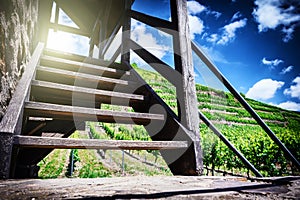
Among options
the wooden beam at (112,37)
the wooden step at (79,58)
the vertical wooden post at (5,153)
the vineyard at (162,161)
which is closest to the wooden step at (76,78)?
the wooden step at (79,58)

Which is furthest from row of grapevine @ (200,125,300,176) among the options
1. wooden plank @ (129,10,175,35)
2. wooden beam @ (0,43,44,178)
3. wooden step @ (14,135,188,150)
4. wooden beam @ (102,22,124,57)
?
wooden beam @ (0,43,44,178)

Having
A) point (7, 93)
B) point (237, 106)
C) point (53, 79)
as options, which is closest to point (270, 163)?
point (53, 79)

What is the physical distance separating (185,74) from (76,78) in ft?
3.62

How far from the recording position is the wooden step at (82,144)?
3.06 ft

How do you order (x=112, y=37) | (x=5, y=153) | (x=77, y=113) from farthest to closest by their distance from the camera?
(x=112, y=37) < (x=77, y=113) < (x=5, y=153)

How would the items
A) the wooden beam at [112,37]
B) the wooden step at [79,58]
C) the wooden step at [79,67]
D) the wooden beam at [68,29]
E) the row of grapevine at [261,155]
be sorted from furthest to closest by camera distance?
the row of grapevine at [261,155]
the wooden beam at [68,29]
the wooden beam at [112,37]
the wooden step at [79,58]
the wooden step at [79,67]

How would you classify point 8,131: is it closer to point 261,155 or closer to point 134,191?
point 134,191

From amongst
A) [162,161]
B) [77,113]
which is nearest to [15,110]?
[77,113]

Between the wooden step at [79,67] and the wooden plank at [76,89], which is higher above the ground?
the wooden step at [79,67]

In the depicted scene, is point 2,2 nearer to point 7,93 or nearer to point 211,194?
point 7,93

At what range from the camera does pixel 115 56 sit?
3.09 meters

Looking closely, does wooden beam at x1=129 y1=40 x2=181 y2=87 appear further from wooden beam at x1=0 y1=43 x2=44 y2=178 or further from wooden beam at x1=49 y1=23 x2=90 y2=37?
wooden beam at x1=49 y1=23 x2=90 y2=37

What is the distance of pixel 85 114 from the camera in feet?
4.79

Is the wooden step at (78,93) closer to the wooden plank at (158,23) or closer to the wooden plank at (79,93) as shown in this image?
the wooden plank at (79,93)
